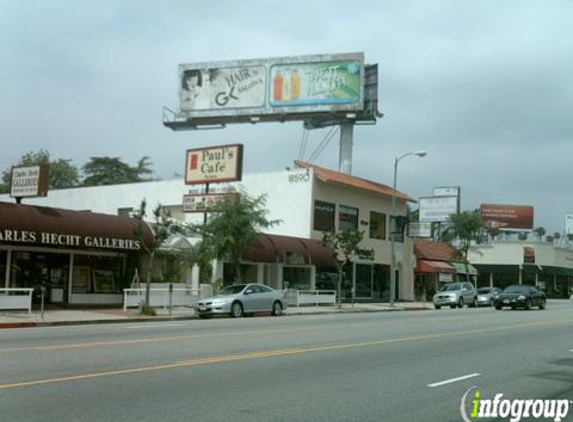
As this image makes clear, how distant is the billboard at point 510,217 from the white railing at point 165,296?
62.3 m

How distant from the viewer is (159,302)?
30906 mm

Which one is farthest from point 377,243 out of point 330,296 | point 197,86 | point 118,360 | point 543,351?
point 118,360

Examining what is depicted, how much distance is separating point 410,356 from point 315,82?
3915cm

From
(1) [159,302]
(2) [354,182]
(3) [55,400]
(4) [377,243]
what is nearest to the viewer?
(3) [55,400]

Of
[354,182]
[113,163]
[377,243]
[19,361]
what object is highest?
[113,163]

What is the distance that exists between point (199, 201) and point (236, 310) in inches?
454

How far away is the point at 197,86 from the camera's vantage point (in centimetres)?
5500

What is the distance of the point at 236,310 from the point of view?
27641mm

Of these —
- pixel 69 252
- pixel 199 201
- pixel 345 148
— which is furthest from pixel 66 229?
pixel 345 148

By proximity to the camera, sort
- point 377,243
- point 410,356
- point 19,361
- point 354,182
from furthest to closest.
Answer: point 377,243
point 354,182
point 410,356
point 19,361

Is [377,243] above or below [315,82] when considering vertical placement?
below

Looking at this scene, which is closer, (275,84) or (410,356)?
(410,356)

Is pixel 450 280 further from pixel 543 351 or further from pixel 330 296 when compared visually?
pixel 543 351

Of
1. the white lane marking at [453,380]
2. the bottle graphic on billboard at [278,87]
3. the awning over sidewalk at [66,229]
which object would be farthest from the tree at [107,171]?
the white lane marking at [453,380]
